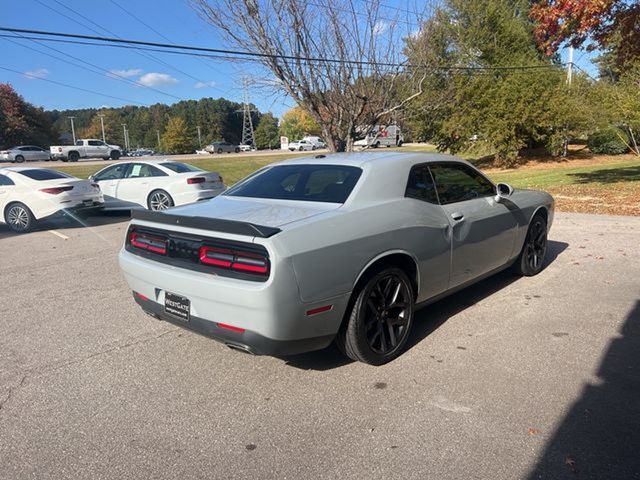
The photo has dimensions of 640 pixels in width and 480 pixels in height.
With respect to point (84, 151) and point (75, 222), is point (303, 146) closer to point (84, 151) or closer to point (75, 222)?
point (84, 151)

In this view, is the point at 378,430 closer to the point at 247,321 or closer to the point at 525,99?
the point at 247,321

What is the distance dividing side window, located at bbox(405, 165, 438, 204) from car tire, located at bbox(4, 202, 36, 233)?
363 inches

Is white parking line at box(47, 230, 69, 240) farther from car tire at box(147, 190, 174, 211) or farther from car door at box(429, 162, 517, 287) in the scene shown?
car door at box(429, 162, 517, 287)

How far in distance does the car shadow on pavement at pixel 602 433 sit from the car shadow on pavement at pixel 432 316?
4.45 feet

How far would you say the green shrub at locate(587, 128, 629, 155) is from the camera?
86.7ft

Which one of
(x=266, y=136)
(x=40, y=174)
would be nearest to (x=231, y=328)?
(x=40, y=174)

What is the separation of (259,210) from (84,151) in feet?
167

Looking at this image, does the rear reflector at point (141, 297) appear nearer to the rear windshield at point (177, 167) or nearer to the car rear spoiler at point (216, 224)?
the car rear spoiler at point (216, 224)

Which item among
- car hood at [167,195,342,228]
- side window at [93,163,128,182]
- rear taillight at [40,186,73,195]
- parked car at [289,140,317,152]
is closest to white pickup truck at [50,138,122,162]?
parked car at [289,140,317,152]

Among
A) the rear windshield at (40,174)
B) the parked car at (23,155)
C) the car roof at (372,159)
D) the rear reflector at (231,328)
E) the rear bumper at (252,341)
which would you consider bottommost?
the parked car at (23,155)

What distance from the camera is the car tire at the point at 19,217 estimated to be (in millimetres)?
10586

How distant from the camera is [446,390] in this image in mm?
3367

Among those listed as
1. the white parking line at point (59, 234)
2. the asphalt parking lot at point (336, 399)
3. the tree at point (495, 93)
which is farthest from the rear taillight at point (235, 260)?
the tree at point (495, 93)

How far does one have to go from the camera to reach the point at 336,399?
130 inches
